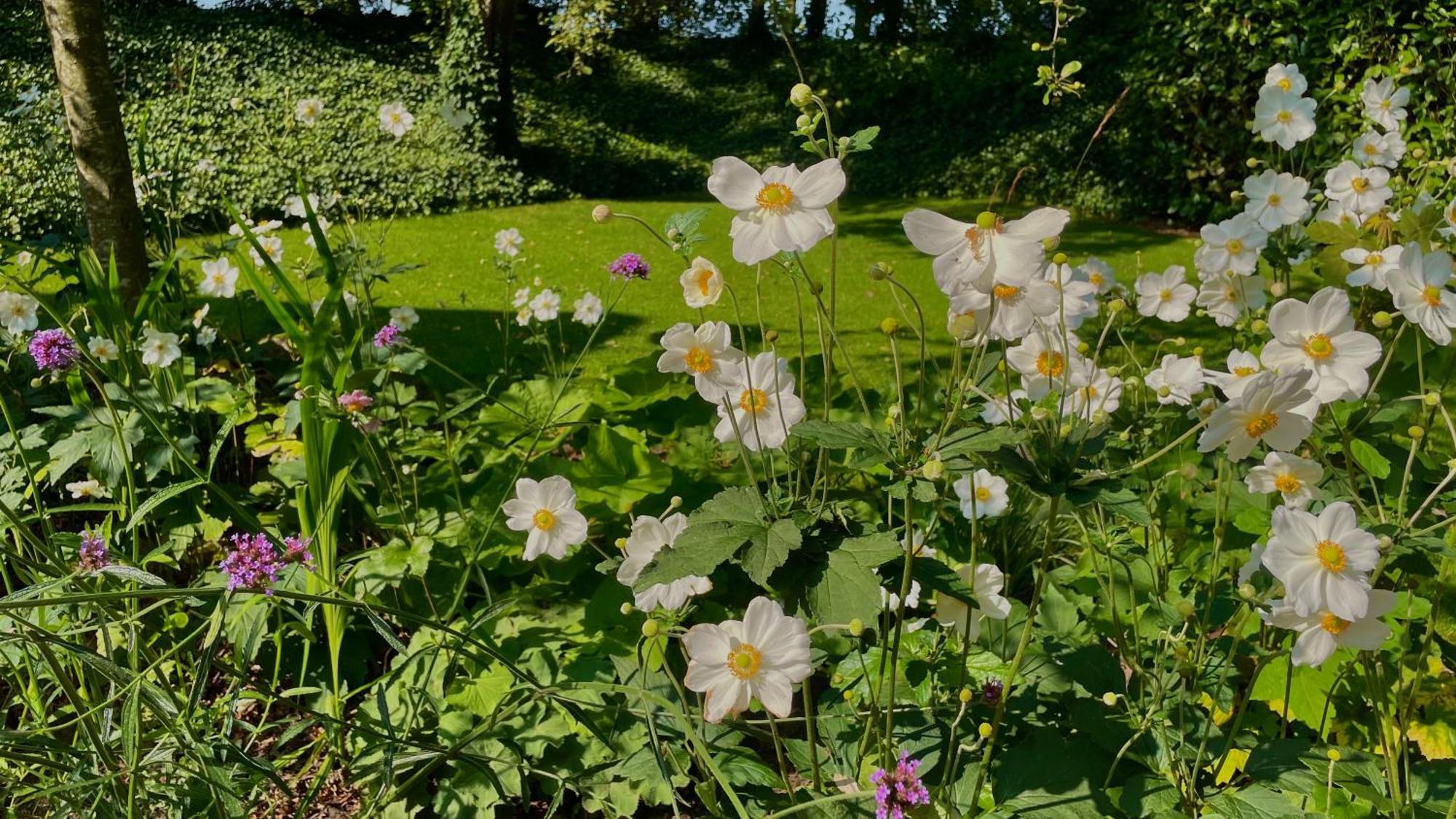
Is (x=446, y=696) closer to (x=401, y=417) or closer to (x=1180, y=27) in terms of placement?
→ (x=401, y=417)

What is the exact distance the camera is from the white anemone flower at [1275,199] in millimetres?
1817

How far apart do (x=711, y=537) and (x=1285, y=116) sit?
1640 mm

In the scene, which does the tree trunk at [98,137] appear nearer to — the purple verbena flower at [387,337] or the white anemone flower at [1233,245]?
the purple verbena flower at [387,337]

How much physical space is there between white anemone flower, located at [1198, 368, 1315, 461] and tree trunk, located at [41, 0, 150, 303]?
2.63m

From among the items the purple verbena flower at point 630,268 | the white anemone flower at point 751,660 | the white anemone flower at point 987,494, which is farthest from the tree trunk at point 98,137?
the white anemone flower at point 751,660

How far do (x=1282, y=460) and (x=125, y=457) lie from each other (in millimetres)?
1705

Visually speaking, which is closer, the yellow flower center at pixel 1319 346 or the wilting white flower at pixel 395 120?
the yellow flower center at pixel 1319 346

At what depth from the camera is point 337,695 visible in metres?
1.71

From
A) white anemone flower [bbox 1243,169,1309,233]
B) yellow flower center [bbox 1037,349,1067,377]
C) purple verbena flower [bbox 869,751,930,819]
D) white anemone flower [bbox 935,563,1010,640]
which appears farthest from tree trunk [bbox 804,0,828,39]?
purple verbena flower [bbox 869,751,930,819]

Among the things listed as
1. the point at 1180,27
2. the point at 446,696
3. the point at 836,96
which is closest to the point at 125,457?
the point at 446,696

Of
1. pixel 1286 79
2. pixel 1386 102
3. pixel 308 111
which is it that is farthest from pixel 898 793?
pixel 308 111

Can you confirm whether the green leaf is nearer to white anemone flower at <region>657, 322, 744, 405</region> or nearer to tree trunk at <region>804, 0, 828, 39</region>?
white anemone flower at <region>657, 322, 744, 405</region>

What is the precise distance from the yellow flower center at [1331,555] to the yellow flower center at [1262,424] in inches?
4.6

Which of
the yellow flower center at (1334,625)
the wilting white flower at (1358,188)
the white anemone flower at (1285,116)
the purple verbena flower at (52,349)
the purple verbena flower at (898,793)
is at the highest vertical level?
the white anemone flower at (1285,116)
